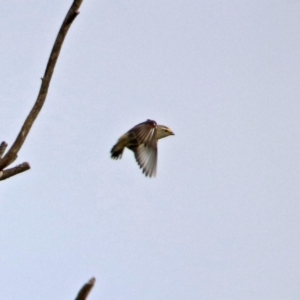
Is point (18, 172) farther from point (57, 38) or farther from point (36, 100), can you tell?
point (57, 38)

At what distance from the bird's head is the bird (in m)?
0.14

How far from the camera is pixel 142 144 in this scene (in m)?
10.1

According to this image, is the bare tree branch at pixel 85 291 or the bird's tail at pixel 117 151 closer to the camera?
the bare tree branch at pixel 85 291

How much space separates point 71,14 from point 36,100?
70cm

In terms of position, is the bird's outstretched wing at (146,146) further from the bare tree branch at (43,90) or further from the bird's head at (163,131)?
the bare tree branch at (43,90)

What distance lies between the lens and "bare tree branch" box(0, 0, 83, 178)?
6.68 m

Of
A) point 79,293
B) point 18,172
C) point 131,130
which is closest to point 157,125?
point 131,130

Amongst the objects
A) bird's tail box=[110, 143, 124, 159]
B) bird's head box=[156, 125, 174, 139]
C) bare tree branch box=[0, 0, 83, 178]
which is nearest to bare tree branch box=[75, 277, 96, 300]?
bare tree branch box=[0, 0, 83, 178]

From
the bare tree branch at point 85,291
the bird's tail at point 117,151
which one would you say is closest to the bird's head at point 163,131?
the bird's tail at point 117,151

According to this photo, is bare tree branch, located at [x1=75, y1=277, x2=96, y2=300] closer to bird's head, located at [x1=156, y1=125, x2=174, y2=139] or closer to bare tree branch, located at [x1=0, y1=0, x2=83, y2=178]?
bare tree branch, located at [x1=0, y1=0, x2=83, y2=178]

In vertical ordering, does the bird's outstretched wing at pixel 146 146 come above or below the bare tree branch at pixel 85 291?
above

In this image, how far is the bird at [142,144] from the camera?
381 inches

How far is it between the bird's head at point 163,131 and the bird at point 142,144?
0.14m

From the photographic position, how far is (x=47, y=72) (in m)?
6.73
